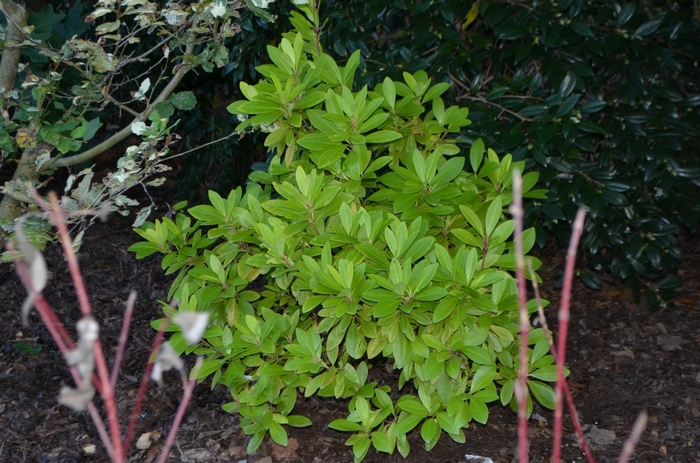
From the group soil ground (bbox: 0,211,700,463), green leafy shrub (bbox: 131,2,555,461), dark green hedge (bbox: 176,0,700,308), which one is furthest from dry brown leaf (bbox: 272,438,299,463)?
dark green hedge (bbox: 176,0,700,308)

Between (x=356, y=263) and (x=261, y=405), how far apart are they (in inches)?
23.7

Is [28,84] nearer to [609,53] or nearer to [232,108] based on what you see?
[232,108]

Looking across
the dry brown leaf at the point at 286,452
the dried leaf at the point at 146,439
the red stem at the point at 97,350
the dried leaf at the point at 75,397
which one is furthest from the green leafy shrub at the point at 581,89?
the dried leaf at the point at 75,397

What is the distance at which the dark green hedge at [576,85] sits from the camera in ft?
10.1

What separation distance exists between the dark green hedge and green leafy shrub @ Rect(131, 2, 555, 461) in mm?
674

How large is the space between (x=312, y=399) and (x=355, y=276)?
862 mm

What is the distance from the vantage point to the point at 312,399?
2773mm

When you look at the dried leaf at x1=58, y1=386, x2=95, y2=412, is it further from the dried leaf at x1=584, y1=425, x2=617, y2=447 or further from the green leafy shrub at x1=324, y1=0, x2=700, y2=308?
the green leafy shrub at x1=324, y1=0, x2=700, y2=308

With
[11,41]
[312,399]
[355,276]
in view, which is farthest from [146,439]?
[11,41]

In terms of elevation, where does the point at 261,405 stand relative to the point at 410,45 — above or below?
below

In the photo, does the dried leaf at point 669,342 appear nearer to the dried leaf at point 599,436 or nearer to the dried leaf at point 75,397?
the dried leaf at point 599,436

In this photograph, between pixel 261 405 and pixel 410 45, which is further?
pixel 410 45

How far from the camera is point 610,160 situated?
10.9ft

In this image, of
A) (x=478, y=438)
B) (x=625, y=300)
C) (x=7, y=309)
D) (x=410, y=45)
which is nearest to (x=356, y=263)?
(x=478, y=438)
